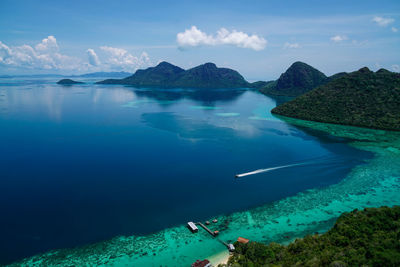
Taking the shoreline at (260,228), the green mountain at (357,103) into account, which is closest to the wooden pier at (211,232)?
the shoreline at (260,228)

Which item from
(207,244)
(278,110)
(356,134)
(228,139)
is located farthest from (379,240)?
(278,110)

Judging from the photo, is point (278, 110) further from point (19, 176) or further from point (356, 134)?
point (19, 176)

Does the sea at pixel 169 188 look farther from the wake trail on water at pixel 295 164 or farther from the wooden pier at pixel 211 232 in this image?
the wooden pier at pixel 211 232

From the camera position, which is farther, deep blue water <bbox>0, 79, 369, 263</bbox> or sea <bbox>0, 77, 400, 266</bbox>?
deep blue water <bbox>0, 79, 369, 263</bbox>

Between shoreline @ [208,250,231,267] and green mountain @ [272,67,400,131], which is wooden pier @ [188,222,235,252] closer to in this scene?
shoreline @ [208,250,231,267]

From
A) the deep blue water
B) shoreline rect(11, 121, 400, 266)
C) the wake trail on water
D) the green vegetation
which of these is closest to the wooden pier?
shoreline rect(11, 121, 400, 266)
